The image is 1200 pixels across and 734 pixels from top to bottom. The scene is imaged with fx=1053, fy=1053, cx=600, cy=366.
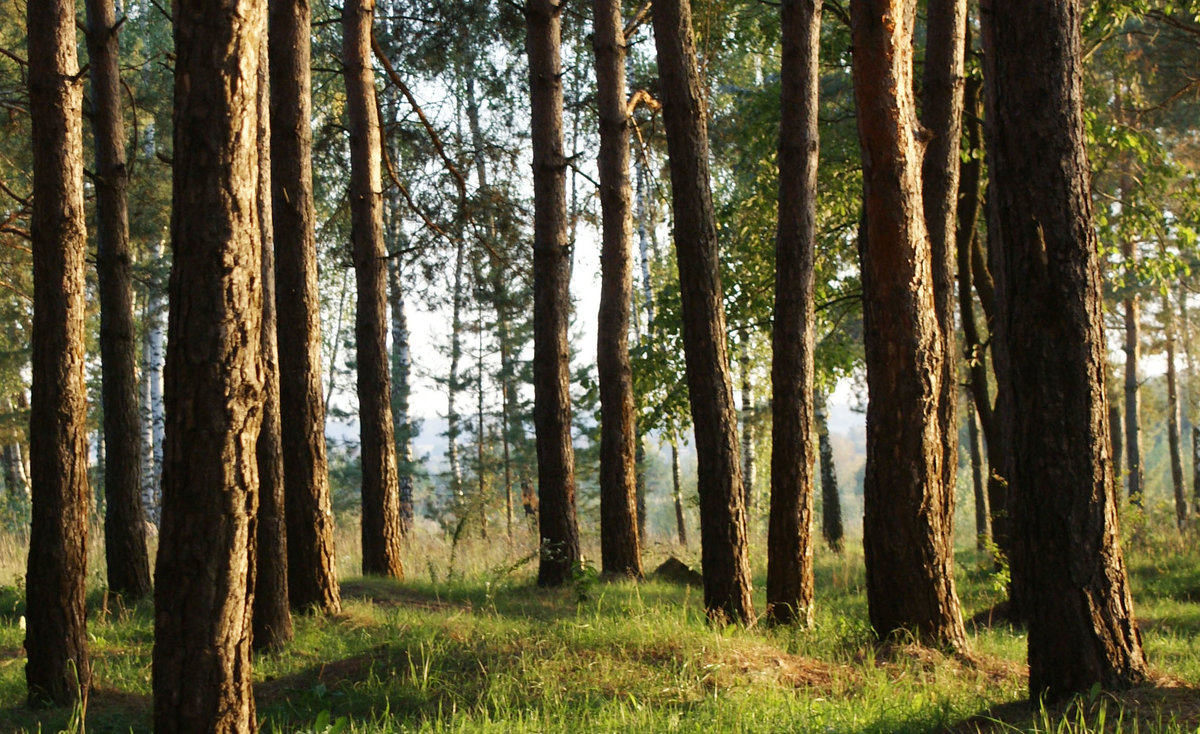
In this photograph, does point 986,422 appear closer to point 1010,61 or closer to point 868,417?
point 868,417

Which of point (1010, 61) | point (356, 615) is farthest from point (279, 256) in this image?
point (1010, 61)

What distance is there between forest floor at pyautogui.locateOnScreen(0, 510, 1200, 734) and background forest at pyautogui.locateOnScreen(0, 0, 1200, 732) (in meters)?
0.03

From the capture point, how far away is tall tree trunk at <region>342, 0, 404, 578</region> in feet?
38.2

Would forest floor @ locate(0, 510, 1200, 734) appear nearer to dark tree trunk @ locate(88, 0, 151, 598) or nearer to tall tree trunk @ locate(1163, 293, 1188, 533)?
dark tree trunk @ locate(88, 0, 151, 598)

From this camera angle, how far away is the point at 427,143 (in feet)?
51.7

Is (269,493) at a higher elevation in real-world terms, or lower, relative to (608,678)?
higher

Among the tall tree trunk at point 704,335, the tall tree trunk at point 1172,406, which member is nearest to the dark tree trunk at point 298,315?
the tall tree trunk at point 704,335

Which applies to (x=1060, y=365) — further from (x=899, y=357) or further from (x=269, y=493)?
(x=269, y=493)

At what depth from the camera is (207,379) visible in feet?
13.7

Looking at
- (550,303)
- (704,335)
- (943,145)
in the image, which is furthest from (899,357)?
(550,303)

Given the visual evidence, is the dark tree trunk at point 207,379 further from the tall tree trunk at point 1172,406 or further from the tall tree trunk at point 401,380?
the tall tree trunk at point 1172,406

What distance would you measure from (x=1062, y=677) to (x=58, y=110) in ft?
21.4

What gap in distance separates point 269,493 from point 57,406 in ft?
5.47

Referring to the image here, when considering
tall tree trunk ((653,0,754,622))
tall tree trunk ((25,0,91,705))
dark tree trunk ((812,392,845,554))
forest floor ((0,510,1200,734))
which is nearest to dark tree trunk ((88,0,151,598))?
forest floor ((0,510,1200,734))
